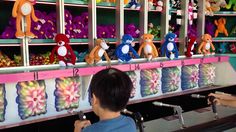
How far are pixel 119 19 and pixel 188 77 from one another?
2.69ft

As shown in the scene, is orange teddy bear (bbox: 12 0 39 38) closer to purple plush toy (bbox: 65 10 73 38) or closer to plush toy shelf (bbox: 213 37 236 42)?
purple plush toy (bbox: 65 10 73 38)

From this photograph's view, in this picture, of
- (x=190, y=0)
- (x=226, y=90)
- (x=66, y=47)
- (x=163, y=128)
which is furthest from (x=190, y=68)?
(x=66, y=47)

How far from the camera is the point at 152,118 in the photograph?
2.05 m

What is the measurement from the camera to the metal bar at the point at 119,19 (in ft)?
7.98

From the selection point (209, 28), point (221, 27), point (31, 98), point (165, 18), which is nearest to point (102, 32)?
point (165, 18)

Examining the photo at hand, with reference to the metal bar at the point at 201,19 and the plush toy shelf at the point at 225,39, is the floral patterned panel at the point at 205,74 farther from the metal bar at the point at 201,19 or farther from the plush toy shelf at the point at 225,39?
the plush toy shelf at the point at 225,39

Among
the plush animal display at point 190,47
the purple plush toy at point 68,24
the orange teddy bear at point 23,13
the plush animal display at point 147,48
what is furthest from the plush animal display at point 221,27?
the orange teddy bear at point 23,13

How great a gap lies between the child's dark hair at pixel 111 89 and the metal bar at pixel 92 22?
131 centimetres

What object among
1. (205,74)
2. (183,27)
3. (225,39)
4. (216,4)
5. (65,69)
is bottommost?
(205,74)

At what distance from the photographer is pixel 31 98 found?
176 centimetres

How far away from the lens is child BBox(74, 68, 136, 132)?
96cm

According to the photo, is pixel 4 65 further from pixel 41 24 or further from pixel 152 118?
pixel 152 118

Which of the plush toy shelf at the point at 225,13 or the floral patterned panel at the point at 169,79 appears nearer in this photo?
the floral patterned panel at the point at 169,79

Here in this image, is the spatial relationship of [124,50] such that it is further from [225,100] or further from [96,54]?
[225,100]
